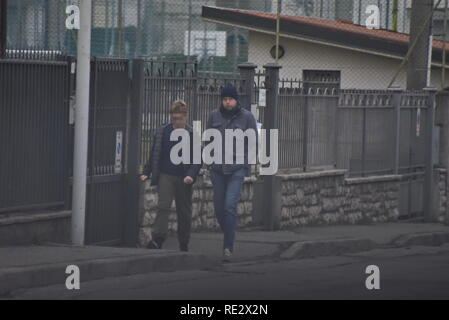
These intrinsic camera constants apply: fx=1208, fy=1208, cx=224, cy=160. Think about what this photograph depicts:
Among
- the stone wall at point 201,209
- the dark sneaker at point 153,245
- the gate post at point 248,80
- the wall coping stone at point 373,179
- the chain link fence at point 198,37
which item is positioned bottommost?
the dark sneaker at point 153,245

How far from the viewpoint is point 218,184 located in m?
13.3

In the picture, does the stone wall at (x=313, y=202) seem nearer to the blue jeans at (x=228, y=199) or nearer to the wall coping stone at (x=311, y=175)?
the wall coping stone at (x=311, y=175)

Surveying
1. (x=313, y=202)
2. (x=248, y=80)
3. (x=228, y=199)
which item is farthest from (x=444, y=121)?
(x=228, y=199)

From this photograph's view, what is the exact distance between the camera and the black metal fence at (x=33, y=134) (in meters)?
12.2

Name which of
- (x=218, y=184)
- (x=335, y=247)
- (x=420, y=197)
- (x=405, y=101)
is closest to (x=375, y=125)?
(x=405, y=101)

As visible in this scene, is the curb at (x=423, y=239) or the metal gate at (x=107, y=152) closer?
the metal gate at (x=107, y=152)

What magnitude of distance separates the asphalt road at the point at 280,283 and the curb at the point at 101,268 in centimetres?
15

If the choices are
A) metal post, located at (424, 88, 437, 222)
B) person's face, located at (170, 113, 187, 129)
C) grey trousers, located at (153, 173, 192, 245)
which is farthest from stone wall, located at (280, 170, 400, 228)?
person's face, located at (170, 113, 187, 129)

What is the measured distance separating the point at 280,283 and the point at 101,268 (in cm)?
169

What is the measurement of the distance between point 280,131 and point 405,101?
13.9 feet

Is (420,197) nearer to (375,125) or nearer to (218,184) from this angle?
(375,125)

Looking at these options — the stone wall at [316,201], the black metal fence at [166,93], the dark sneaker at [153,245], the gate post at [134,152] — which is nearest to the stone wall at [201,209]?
the stone wall at [316,201]
